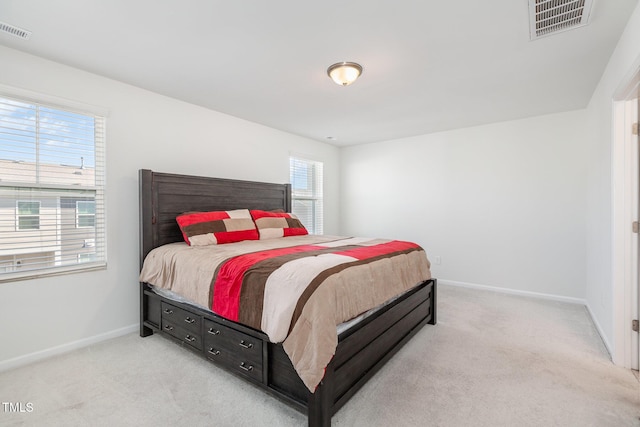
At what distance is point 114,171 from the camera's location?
9.20 feet

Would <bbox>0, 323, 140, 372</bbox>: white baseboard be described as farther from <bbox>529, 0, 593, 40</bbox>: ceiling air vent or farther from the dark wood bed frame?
<bbox>529, 0, 593, 40</bbox>: ceiling air vent

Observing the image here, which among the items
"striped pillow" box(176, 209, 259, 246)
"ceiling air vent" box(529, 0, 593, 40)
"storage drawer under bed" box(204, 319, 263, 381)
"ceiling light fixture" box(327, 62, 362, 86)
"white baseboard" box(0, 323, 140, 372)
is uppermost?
"ceiling air vent" box(529, 0, 593, 40)

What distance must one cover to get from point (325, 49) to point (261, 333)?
2063mm

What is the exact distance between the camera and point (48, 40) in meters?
2.15

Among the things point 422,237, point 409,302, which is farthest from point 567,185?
point 409,302

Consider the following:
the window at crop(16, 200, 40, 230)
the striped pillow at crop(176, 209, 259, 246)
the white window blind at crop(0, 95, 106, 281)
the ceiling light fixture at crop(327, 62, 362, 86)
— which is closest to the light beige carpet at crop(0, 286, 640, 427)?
the white window blind at crop(0, 95, 106, 281)

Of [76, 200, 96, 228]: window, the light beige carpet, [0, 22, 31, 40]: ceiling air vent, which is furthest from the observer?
[76, 200, 96, 228]: window

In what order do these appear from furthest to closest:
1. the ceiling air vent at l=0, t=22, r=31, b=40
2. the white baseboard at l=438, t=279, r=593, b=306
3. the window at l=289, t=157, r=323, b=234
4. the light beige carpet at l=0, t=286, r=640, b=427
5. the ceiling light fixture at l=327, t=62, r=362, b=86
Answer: the window at l=289, t=157, r=323, b=234 → the white baseboard at l=438, t=279, r=593, b=306 → the ceiling light fixture at l=327, t=62, r=362, b=86 → the ceiling air vent at l=0, t=22, r=31, b=40 → the light beige carpet at l=0, t=286, r=640, b=427

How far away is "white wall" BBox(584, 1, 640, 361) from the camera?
2023mm

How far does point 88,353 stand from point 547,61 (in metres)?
4.52

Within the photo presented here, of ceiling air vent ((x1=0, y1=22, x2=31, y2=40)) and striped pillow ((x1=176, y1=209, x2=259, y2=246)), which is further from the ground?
ceiling air vent ((x1=0, y1=22, x2=31, y2=40))

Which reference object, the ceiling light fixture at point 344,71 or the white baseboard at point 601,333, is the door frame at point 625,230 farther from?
the ceiling light fixture at point 344,71

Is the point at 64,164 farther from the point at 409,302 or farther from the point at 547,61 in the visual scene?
the point at 547,61

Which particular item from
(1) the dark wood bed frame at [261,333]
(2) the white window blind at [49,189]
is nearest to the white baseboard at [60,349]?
(1) the dark wood bed frame at [261,333]
